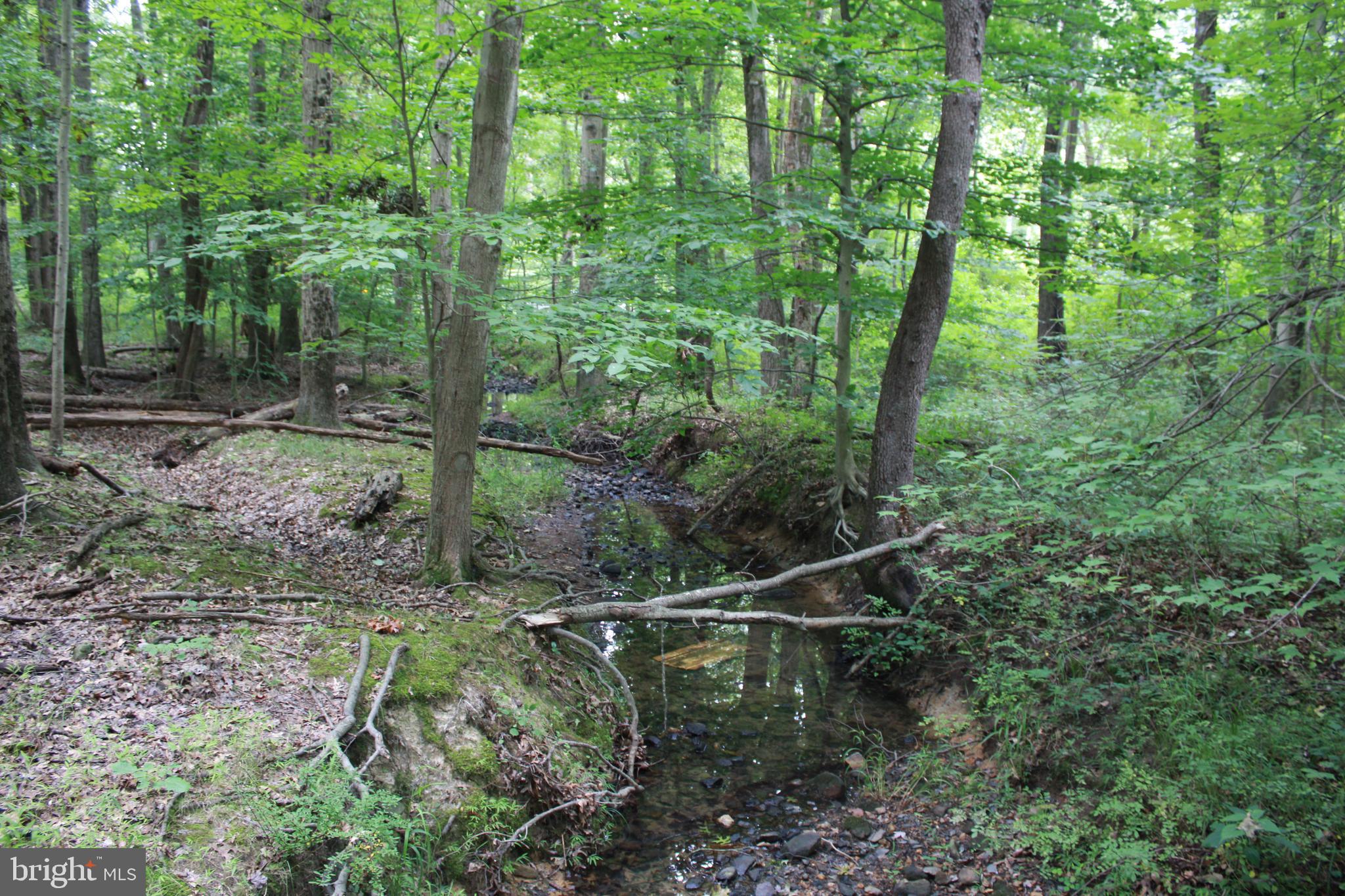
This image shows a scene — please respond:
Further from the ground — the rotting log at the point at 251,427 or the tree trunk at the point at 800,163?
the tree trunk at the point at 800,163

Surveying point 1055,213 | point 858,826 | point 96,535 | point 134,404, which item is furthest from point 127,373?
point 1055,213

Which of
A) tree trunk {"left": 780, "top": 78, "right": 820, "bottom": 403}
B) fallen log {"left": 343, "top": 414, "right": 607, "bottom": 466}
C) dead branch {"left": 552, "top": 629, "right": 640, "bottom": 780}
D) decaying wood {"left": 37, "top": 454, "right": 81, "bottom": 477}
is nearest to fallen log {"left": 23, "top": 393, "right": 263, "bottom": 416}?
fallen log {"left": 343, "top": 414, "right": 607, "bottom": 466}

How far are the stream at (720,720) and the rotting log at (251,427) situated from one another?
151 centimetres

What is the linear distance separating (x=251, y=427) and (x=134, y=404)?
2328 mm

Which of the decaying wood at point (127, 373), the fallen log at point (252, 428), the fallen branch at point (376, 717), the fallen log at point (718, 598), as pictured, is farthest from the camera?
the decaying wood at point (127, 373)

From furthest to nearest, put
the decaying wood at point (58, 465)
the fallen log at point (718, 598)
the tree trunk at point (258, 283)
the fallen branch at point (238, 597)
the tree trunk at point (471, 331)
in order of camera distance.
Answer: the tree trunk at point (258, 283) → the decaying wood at point (58, 465) → the fallen log at point (718, 598) → the tree trunk at point (471, 331) → the fallen branch at point (238, 597)

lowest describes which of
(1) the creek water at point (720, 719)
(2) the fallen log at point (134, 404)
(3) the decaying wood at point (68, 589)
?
(1) the creek water at point (720, 719)

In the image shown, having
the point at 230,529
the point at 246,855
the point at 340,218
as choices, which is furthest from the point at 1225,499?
the point at 230,529

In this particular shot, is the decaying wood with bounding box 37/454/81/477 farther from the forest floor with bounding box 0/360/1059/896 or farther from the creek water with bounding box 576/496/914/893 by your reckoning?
the creek water with bounding box 576/496/914/893

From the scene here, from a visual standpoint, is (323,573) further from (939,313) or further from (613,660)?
(939,313)

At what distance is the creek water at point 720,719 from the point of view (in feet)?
14.4

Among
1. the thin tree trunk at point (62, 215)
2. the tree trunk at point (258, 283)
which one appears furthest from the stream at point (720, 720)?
the tree trunk at point (258, 283)

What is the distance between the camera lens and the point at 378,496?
7.32 m

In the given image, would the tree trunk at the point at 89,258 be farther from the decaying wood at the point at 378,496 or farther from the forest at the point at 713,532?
the decaying wood at the point at 378,496
